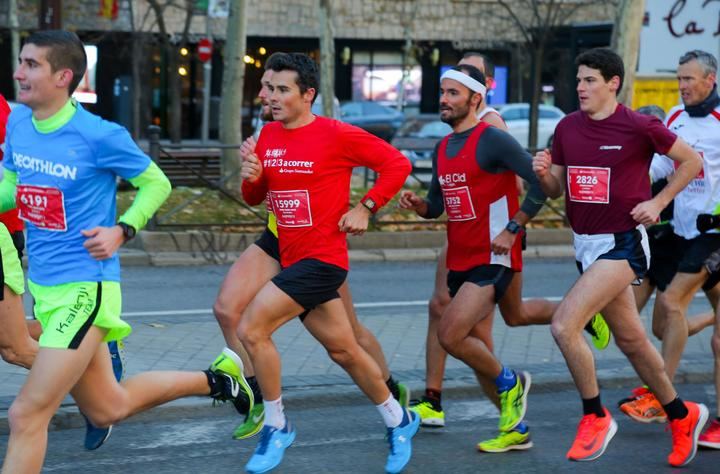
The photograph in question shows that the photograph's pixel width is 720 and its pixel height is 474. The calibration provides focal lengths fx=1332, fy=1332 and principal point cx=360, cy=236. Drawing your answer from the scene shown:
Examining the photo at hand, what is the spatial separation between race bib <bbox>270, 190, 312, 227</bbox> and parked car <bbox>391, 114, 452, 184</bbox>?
15562 mm

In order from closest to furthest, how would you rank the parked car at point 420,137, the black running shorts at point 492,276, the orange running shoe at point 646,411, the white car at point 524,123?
1. the black running shorts at point 492,276
2. the orange running shoe at point 646,411
3. the parked car at point 420,137
4. the white car at point 524,123

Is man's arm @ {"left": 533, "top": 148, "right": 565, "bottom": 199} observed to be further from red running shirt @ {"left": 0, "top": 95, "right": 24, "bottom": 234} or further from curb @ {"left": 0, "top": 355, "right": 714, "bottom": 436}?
red running shirt @ {"left": 0, "top": 95, "right": 24, "bottom": 234}

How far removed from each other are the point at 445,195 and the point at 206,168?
9.32 meters

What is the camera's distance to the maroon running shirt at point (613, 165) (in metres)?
6.23

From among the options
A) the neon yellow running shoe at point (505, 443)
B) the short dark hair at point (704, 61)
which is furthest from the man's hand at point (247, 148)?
the short dark hair at point (704, 61)

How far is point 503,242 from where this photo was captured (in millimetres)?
6480

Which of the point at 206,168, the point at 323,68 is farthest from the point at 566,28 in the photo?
the point at 206,168

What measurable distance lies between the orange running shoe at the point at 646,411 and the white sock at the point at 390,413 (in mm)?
1632

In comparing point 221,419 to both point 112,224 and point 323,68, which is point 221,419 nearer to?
point 112,224

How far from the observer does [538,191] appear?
21.3ft

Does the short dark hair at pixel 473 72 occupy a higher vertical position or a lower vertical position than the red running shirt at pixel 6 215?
higher

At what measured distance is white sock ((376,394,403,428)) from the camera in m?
6.09

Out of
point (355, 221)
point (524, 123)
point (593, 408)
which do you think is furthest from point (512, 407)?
point (524, 123)

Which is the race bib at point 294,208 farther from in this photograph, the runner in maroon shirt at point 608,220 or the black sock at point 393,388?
the black sock at point 393,388
